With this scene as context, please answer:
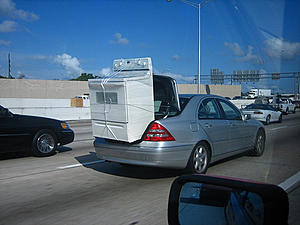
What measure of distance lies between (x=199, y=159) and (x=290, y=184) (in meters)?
1.67

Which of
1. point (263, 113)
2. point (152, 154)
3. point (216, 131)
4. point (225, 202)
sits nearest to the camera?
point (225, 202)

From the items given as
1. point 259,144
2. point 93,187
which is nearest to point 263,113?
point 259,144

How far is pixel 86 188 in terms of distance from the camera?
5633 millimetres

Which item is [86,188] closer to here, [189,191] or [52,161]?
[52,161]

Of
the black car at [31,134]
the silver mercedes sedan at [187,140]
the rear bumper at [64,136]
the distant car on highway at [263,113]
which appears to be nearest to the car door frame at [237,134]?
the silver mercedes sedan at [187,140]

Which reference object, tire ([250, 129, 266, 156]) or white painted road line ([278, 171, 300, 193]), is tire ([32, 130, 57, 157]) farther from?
white painted road line ([278, 171, 300, 193])

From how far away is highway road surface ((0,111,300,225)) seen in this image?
14.0ft

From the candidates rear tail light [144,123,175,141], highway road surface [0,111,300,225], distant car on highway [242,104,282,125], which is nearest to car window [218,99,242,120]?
highway road surface [0,111,300,225]

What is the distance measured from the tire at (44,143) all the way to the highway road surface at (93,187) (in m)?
0.23

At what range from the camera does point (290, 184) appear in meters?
5.73

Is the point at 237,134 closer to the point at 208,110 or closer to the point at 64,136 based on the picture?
the point at 208,110

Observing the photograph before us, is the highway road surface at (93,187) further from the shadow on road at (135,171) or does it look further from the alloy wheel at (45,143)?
the alloy wheel at (45,143)

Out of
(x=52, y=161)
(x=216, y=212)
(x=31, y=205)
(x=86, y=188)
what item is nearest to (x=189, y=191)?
(x=216, y=212)

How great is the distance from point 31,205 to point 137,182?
198 centimetres
